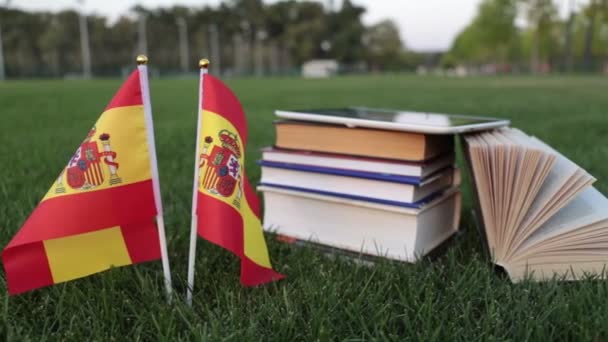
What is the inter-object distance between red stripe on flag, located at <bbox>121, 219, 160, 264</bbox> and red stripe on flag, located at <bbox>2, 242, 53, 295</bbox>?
188 millimetres

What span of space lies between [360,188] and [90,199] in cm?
80

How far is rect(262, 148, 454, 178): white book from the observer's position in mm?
1521

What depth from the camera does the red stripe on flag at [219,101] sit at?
3.91 ft

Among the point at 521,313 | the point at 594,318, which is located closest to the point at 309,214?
the point at 521,313

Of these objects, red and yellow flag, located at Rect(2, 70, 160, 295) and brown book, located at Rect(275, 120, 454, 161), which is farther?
brown book, located at Rect(275, 120, 454, 161)

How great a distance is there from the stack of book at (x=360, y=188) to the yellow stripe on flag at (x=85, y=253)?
64 cm

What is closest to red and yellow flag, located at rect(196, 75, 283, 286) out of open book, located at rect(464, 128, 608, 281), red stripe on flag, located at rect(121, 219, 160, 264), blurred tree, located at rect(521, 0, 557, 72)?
red stripe on flag, located at rect(121, 219, 160, 264)

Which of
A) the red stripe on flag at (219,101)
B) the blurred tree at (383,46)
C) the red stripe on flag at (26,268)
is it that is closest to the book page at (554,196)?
the red stripe on flag at (219,101)

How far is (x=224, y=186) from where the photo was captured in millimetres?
1169

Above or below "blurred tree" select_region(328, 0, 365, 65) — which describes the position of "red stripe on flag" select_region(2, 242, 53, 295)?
below

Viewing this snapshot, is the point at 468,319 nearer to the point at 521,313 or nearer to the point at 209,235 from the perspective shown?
the point at 521,313

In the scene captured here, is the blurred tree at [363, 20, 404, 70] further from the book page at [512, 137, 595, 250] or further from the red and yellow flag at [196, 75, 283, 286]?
the red and yellow flag at [196, 75, 283, 286]

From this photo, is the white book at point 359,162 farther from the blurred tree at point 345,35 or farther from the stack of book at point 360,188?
the blurred tree at point 345,35

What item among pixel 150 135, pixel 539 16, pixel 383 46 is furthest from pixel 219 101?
pixel 383 46
